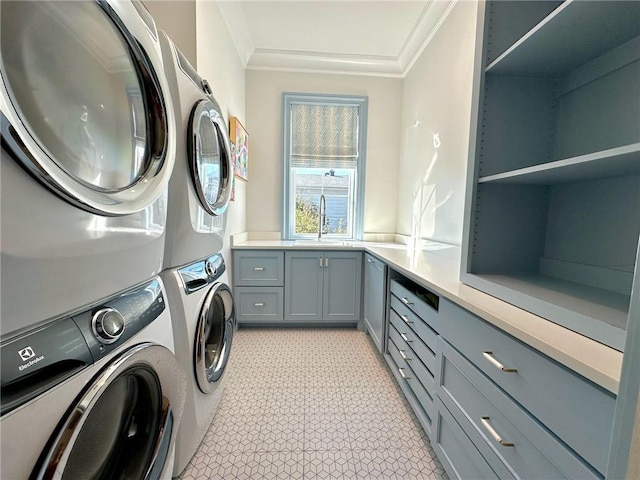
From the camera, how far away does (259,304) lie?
2.60 m

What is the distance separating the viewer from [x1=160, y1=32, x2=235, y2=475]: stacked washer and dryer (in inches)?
40.1

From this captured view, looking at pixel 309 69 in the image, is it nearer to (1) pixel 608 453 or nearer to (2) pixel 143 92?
(2) pixel 143 92

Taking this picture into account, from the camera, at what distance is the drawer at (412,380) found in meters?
1.32

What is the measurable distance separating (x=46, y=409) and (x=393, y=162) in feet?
10.7

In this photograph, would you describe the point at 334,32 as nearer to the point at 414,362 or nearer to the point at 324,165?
the point at 324,165

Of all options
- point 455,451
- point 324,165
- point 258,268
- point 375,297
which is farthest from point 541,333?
point 324,165

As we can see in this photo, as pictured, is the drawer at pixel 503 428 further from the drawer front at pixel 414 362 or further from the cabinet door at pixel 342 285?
the cabinet door at pixel 342 285

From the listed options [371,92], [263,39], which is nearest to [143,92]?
[263,39]

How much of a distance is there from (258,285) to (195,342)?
1.49 meters

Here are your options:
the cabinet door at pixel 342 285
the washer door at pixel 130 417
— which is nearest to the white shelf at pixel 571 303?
the washer door at pixel 130 417

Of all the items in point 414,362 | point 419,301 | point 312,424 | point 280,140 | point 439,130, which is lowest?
point 312,424

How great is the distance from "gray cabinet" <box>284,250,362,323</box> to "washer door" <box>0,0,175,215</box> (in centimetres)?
183

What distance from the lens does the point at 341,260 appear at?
2.61m

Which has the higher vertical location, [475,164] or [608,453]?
[475,164]
